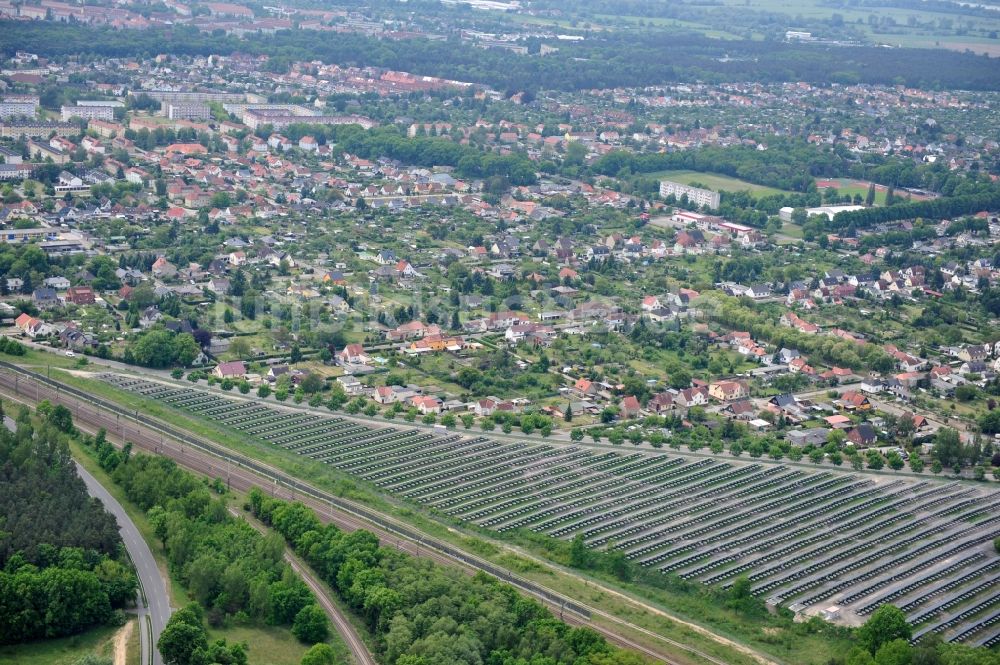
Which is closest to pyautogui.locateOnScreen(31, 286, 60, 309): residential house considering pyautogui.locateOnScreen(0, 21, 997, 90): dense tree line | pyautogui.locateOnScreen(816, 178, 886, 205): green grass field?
pyautogui.locateOnScreen(816, 178, 886, 205): green grass field

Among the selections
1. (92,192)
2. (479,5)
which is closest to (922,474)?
(92,192)

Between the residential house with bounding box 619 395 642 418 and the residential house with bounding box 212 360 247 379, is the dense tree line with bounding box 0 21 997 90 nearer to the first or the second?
the residential house with bounding box 212 360 247 379

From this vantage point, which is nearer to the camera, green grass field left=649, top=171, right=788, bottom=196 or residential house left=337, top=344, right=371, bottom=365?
residential house left=337, top=344, right=371, bottom=365


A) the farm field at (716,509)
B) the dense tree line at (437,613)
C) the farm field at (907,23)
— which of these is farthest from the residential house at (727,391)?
the farm field at (907,23)

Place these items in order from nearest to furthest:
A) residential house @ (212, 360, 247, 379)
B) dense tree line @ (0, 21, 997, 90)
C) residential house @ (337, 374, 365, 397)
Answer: residential house @ (337, 374, 365, 397), residential house @ (212, 360, 247, 379), dense tree line @ (0, 21, 997, 90)

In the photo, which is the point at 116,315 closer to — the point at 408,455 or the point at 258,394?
the point at 258,394

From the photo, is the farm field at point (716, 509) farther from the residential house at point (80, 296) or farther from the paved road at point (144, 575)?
the residential house at point (80, 296)
